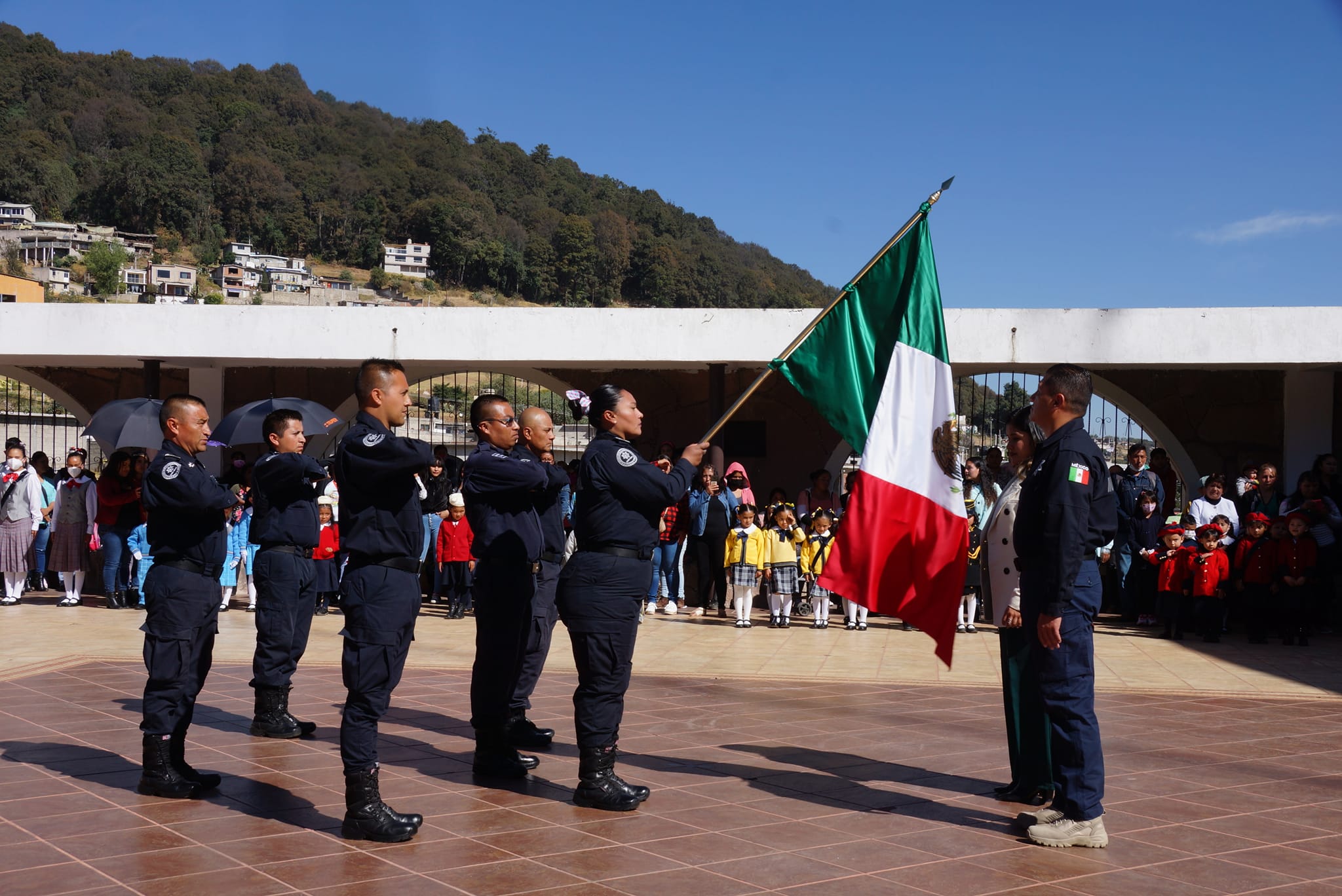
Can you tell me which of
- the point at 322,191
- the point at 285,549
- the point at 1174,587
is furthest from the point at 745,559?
the point at 322,191

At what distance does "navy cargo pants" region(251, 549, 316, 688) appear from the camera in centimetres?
695

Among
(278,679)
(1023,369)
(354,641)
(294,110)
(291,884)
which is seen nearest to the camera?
(291,884)

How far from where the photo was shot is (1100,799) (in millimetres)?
4891

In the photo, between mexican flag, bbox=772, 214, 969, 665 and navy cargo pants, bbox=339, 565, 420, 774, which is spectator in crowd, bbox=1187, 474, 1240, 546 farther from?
navy cargo pants, bbox=339, 565, 420, 774

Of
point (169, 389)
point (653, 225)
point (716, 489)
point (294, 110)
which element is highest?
point (294, 110)

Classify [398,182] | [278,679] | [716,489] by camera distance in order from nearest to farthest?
1. [278,679]
2. [716,489]
3. [398,182]

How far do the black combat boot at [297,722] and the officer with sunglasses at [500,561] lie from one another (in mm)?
1240

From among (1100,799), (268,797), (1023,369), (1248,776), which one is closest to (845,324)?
(1100,799)

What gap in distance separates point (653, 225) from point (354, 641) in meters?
98.9

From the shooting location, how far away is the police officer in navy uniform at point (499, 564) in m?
5.85

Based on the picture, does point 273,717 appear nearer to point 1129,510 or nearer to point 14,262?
point 1129,510

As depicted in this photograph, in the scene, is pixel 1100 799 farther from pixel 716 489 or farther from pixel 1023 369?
pixel 1023 369

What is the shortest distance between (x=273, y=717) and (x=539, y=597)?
1638 mm

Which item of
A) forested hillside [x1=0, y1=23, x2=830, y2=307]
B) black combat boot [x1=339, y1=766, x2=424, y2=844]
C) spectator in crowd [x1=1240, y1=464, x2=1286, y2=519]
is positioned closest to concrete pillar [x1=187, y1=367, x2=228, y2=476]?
spectator in crowd [x1=1240, y1=464, x2=1286, y2=519]
